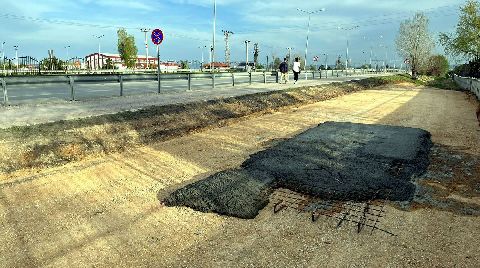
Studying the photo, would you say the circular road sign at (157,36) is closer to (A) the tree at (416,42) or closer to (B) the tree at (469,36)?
(B) the tree at (469,36)

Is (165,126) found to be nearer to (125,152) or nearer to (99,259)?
(125,152)

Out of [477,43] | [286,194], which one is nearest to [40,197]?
[286,194]

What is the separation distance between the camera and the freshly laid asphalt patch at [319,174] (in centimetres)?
554

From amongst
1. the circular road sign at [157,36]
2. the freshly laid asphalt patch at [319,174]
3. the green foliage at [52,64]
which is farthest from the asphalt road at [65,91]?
the green foliage at [52,64]

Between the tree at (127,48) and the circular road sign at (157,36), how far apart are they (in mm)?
48721

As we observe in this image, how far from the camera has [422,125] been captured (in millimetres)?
12555

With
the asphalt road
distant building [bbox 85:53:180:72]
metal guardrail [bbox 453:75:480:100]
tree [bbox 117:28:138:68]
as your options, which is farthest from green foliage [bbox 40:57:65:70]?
metal guardrail [bbox 453:75:480:100]

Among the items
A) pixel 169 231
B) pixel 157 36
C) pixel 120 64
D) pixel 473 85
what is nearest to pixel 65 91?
pixel 157 36

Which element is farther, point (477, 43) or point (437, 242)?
point (477, 43)

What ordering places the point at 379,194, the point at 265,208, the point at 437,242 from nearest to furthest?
the point at 437,242 < the point at 265,208 < the point at 379,194

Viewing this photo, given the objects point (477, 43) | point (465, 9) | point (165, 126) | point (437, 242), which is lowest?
point (437, 242)

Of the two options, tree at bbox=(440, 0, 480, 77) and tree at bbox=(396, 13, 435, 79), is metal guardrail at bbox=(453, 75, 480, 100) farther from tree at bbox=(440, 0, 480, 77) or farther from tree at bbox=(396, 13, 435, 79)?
tree at bbox=(396, 13, 435, 79)

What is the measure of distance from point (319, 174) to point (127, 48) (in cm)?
6102

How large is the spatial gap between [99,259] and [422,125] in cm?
1179
